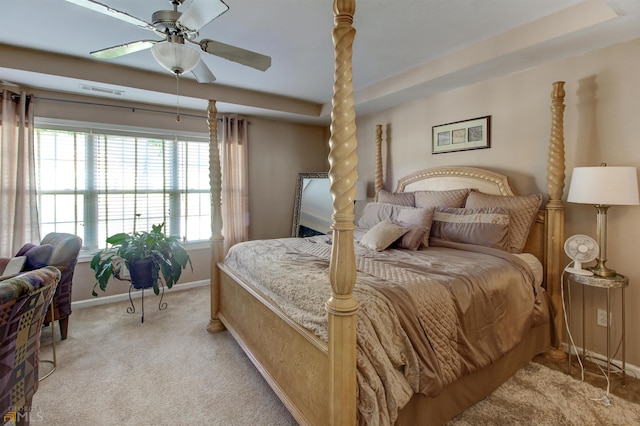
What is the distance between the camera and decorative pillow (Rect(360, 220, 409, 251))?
2.55 metres

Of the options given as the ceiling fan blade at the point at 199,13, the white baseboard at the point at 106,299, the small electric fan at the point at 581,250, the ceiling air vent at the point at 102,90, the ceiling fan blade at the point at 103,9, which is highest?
the ceiling air vent at the point at 102,90

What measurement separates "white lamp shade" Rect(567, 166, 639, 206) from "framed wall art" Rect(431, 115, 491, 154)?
112cm

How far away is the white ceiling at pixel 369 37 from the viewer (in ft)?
6.74

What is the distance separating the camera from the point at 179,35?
6.16 ft

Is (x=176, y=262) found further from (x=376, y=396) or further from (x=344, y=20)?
(x=344, y=20)

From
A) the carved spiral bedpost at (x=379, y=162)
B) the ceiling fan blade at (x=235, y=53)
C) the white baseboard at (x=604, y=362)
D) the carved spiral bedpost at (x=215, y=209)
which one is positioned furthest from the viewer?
the carved spiral bedpost at (x=379, y=162)

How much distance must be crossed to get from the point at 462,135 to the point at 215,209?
261 centimetres

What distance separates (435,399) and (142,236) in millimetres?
2911

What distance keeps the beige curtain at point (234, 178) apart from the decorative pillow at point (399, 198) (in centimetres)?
199

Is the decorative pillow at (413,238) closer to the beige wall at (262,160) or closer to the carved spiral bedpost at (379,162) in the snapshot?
the carved spiral bedpost at (379,162)

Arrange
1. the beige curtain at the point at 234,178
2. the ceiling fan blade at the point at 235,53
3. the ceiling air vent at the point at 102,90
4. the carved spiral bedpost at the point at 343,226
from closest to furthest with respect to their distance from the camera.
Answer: the carved spiral bedpost at the point at 343,226, the ceiling fan blade at the point at 235,53, the ceiling air vent at the point at 102,90, the beige curtain at the point at 234,178

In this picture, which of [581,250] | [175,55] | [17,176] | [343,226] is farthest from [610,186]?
[17,176]

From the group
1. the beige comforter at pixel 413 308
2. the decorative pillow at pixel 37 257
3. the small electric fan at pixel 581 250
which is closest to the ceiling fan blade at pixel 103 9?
the beige comforter at pixel 413 308

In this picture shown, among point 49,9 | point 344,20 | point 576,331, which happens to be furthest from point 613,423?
point 49,9
